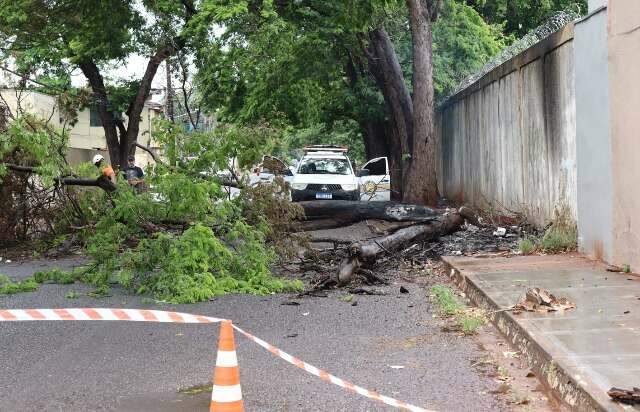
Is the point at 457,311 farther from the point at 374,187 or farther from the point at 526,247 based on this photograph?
the point at 374,187

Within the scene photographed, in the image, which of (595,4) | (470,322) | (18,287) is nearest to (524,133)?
(595,4)

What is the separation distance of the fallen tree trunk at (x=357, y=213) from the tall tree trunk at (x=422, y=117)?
6.64 meters

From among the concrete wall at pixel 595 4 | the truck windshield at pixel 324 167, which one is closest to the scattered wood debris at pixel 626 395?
the concrete wall at pixel 595 4

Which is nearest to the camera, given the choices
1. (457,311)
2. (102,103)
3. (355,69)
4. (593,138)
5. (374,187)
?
(457,311)

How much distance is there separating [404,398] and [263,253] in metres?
5.30

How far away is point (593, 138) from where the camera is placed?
33.8 ft

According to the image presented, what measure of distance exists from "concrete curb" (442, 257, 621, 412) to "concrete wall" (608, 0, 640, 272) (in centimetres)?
200

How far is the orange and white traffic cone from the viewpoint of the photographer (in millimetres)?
3836

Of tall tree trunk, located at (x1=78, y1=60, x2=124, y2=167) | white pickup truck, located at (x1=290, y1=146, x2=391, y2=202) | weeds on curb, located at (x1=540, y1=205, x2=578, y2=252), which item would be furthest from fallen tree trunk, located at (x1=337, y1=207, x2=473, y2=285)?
tall tree trunk, located at (x1=78, y1=60, x2=124, y2=167)

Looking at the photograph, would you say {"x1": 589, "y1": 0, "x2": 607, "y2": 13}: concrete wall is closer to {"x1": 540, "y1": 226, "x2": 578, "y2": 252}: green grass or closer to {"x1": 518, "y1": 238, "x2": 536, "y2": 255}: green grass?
{"x1": 540, "y1": 226, "x2": 578, "y2": 252}: green grass

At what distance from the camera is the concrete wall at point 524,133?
12.0 m

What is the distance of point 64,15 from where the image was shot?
68.7 ft

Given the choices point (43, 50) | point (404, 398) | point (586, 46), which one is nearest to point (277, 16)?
point (43, 50)

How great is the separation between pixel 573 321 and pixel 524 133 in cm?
832
